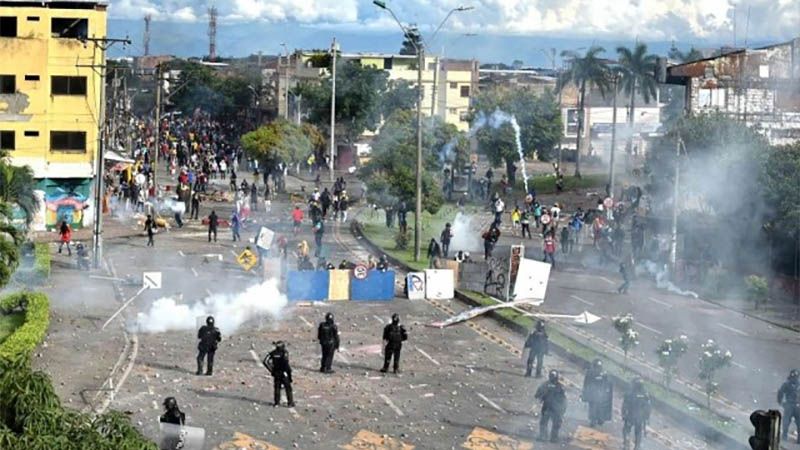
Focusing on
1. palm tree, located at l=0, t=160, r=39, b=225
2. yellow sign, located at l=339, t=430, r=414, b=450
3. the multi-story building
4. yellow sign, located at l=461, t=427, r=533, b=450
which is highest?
the multi-story building

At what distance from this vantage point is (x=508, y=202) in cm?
7738

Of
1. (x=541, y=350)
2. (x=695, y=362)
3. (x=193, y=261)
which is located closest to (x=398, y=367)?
(x=541, y=350)

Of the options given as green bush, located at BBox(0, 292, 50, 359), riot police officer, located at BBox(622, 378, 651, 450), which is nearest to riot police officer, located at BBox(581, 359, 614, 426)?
riot police officer, located at BBox(622, 378, 651, 450)

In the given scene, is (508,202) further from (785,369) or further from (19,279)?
(785,369)

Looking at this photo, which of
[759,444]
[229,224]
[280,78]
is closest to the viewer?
[759,444]

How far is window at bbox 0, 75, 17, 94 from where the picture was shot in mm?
60844

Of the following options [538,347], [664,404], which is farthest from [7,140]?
[664,404]

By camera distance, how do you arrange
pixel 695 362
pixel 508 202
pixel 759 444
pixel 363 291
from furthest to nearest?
pixel 508 202, pixel 363 291, pixel 695 362, pixel 759 444

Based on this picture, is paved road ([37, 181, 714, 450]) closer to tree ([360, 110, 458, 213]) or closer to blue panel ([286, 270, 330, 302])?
blue panel ([286, 270, 330, 302])

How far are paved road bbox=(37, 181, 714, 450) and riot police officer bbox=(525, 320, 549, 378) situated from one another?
0.37 m

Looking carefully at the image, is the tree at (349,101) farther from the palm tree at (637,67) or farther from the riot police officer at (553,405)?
the riot police officer at (553,405)

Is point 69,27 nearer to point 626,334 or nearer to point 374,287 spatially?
point 374,287

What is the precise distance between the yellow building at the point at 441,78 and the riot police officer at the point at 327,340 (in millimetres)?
87088

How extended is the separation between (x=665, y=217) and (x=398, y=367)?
90.8 ft
